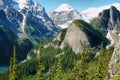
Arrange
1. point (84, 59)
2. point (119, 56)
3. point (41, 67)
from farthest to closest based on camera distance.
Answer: point (84, 59) < point (41, 67) < point (119, 56)

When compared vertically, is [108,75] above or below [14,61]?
below

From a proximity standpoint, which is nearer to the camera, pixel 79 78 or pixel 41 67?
pixel 41 67

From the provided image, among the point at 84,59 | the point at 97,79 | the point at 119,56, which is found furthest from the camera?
→ the point at 97,79

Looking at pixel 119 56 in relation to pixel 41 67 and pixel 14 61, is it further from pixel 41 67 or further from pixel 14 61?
pixel 14 61

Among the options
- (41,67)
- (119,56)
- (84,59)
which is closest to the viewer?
(119,56)

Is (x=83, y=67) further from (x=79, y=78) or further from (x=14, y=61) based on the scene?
(x=14, y=61)

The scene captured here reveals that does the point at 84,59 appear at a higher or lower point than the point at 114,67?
higher

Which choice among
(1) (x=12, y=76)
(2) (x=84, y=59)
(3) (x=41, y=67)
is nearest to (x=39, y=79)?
(3) (x=41, y=67)

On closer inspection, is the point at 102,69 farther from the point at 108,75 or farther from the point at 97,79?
the point at 108,75

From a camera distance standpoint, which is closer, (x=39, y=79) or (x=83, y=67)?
(x=39, y=79)
